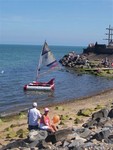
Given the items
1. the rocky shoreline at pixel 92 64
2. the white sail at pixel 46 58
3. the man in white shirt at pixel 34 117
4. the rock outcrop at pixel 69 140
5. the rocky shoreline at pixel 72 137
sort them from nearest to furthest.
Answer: the rock outcrop at pixel 69 140 → the rocky shoreline at pixel 72 137 → the man in white shirt at pixel 34 117 → the white sail at pixel 46 58 → the rocky shoreline at pixel 92 64

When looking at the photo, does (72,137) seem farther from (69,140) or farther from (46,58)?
(46,58)

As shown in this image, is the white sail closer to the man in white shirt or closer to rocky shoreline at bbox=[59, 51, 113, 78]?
rocky shoreline at bbox=[59, 51, 113, 78]

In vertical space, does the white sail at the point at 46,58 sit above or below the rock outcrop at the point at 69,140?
above

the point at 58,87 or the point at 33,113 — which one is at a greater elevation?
the point at 33,113

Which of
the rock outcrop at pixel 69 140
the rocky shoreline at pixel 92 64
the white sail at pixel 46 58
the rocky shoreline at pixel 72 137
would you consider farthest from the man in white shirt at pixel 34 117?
the rocky shoreline at pixel 92 64

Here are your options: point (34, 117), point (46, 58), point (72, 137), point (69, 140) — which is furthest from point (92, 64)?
point (69, 140)

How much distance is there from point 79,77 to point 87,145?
147ft

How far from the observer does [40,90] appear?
41438 mm

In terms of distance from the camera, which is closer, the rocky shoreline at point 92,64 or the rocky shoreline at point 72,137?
the rocky shoreline at point 72,137

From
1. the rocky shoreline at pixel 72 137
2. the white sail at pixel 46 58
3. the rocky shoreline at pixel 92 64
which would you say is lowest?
the rocky shoreline at pixel 92 64

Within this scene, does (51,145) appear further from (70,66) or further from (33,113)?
(70,66)

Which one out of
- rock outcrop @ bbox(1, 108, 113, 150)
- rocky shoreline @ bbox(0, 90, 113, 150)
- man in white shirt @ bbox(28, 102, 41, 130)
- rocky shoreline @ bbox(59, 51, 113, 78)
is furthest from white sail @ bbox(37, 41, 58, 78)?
rock outcrop @ bbox(1, 108, 113, 150)

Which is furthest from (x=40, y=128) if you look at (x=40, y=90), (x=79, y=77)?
(x=79, y=77)

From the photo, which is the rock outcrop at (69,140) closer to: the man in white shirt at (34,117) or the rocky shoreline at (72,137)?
the rocky shoreline at (72,137)
